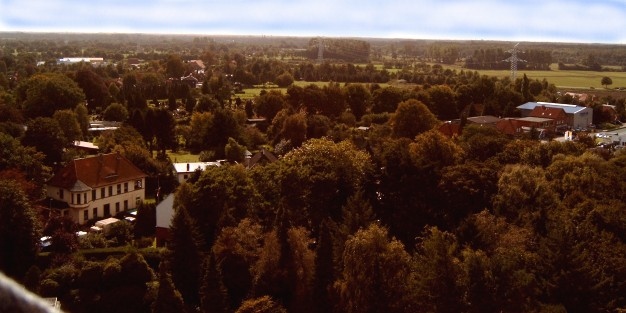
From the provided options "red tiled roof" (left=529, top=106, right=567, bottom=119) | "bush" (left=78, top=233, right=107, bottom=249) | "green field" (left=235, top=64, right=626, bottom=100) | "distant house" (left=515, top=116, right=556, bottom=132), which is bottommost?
"bush" (left=78, top=233, right=107, bottom=249)

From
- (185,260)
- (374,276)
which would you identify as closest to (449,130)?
(185,260)

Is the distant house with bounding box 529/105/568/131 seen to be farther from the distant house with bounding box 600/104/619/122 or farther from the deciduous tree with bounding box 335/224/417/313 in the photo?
the deciduous tree with bounding box 335/224/417/313

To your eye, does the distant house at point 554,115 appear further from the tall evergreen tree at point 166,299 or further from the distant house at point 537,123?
the tall evergreen tree at point 166,299

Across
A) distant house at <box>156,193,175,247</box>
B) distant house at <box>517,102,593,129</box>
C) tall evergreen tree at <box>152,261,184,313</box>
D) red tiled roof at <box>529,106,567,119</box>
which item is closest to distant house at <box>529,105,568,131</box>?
red tiled roof at <box>529,106,567,119</box>

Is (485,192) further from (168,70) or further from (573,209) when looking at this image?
(168,70)

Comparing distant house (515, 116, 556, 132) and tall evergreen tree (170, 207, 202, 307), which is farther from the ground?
distant house (515, 116, 556, 132)

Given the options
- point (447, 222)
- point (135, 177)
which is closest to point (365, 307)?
point (447, 222)

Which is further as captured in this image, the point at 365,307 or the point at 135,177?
the point at 135,177
